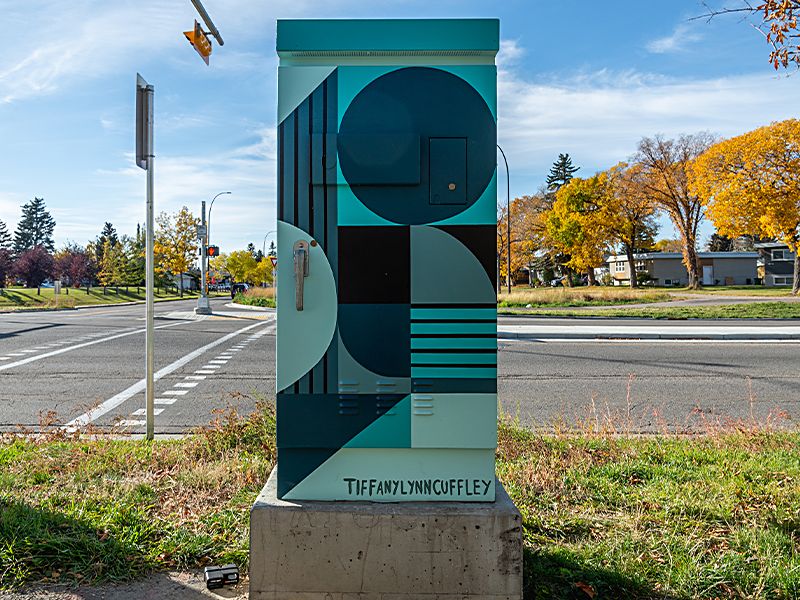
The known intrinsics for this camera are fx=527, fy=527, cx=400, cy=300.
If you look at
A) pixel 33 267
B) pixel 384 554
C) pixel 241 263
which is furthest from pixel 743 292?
pixel 33 267

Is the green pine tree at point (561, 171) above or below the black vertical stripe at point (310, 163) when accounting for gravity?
above

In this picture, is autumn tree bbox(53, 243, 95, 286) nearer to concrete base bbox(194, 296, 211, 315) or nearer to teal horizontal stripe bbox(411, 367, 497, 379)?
concrete base bbox(194, 296, 211, 315)

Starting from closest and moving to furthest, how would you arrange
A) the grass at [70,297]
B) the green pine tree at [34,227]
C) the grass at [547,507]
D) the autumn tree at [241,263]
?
the grass at [547,507], the grass at [70,297], the autumn tree at [241,263], the green pine tree at [34,227]

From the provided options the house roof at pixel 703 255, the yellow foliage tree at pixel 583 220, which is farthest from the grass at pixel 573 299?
the house roof at pixel 703 255

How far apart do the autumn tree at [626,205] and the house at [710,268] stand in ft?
47.3

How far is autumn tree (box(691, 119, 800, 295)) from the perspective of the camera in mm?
29906

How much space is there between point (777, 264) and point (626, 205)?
29.4 m

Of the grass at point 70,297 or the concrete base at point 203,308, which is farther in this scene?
the grass at point 70,297

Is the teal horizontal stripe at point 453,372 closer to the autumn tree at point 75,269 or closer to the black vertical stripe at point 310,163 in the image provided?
the black vertical stripe at point 310,163

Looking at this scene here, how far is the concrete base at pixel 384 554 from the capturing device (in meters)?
2.37

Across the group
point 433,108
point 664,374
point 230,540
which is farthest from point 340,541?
point 664,374

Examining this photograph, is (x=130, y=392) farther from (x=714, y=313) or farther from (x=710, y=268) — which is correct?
(x=710, y=268)

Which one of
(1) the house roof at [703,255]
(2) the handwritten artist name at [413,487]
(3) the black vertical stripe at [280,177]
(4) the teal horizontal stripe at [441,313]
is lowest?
(2) the handwritten artist name at [413,487]

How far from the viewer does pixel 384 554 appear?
2385 millimetres
